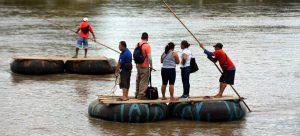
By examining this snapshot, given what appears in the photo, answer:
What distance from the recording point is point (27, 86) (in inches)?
882

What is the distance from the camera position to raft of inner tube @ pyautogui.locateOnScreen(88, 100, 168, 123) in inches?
657

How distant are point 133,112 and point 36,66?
28.0 feet

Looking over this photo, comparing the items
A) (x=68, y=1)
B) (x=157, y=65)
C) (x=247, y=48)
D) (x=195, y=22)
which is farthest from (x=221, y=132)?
(x=68, y=1)

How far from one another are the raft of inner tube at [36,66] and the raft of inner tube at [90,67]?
0.50 meters

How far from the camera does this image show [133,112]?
54.6 feet

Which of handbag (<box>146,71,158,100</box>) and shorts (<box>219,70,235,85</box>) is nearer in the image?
handbag (<box>146,71,158,100</box>)

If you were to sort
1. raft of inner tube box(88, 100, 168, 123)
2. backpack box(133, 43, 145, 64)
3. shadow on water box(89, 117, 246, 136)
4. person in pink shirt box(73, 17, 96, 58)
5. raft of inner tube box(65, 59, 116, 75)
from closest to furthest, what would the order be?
shadow on water box(89, 117, 246, 136) → raft of inner tube box(88, 100, 168, 123) → backpack box(133, 43, 145, 64) → raft of inner tube box(65, 59, 116, 75) → person in pink shirt box(73, 17, 96, 58)

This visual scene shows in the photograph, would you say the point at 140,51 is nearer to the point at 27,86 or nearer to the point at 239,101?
the point at 239,101

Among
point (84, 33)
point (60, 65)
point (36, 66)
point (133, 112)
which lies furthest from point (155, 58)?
point (133, 112)

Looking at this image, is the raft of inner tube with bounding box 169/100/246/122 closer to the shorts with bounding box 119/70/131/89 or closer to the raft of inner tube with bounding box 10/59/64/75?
the shorts with bounding box 119/70/131/89

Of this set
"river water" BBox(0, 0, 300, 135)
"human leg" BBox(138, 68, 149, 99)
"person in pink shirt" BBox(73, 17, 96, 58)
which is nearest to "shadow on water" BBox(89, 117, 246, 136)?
"river water" BBox(0, 0, 300, 135)

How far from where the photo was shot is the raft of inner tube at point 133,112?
16.7 meters

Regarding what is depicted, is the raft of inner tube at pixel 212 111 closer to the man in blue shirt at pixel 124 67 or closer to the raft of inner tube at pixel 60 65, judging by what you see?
the man in blue shirt at pixel 124 67

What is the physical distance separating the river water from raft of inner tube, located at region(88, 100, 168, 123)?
0.17m
